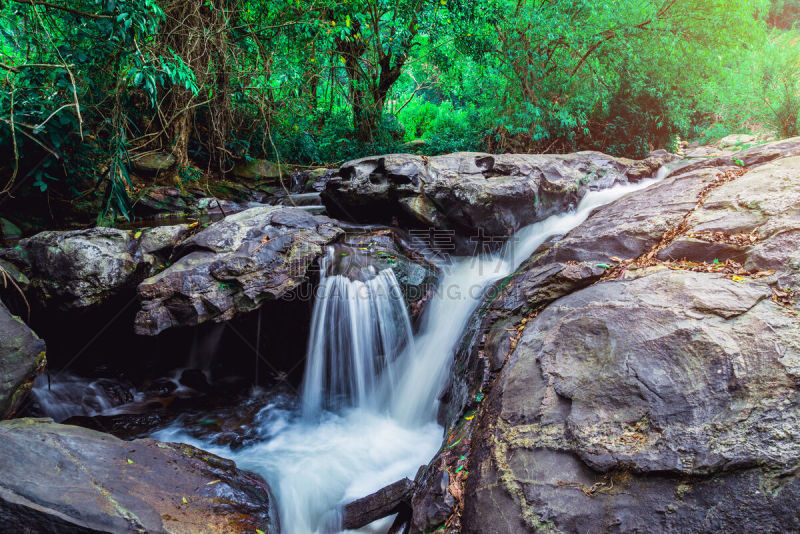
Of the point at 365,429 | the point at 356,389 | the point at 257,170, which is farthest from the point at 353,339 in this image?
the point at 257,170

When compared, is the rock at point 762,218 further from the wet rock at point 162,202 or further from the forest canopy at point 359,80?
the wet rock at point 162,202

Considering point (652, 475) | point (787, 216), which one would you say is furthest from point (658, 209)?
point (652, 475)

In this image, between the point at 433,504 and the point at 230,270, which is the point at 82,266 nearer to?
the point at 230,270

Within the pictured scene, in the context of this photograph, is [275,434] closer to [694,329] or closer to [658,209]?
[694,329]

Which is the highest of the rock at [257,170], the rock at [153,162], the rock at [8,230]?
the rock at [257,170]

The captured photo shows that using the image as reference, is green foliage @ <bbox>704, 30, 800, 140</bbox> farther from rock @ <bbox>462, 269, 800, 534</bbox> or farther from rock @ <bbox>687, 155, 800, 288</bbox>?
rock @ <bbox>462, 269, 800, 534</bbox>

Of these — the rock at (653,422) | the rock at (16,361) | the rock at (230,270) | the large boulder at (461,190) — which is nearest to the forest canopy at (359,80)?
the large boulder at (461,190)

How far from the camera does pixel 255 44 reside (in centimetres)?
714

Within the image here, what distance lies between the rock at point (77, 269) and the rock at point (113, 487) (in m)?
1.95

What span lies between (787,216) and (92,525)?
5.17 meters

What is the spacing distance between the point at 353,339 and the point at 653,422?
3379mm

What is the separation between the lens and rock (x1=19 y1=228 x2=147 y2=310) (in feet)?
15.3

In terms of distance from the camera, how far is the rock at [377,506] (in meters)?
3.08

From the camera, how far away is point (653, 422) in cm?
220
